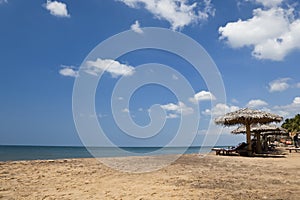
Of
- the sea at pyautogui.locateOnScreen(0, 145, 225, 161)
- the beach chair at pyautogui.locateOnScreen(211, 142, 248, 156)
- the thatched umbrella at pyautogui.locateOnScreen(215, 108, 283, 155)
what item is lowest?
the sea at pyautogui.locateOnScreen(0, 145, 225, 161)

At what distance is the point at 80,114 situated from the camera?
9352 millimetres

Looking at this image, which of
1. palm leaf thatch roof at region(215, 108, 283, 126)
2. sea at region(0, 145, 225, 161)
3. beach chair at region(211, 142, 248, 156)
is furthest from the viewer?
sea at region(0, 145, 225, 161)

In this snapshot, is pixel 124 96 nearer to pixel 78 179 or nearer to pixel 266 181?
pixel 78 179

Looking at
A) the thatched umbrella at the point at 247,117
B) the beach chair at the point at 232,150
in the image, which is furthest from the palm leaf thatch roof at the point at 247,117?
the beach chair at the point at 232,150

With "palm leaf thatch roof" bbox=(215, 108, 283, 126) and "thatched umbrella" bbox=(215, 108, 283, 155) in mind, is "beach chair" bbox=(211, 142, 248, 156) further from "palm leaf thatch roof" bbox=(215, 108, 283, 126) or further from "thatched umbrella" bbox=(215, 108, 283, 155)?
"palm leaf thatch roof" bbox=(215, 108, 283, 126)

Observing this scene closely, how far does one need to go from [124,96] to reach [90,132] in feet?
6.59

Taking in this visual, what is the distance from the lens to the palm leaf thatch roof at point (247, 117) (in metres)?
16.3

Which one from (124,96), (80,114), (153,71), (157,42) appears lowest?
(80,114)

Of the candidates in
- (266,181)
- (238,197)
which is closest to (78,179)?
(238,197)

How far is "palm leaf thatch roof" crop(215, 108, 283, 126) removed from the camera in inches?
641

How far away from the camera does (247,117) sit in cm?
1627

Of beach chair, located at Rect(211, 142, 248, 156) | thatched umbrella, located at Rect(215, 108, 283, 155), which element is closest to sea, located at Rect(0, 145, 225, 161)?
beach chair, located at Rect(211, 142, 248, 156)

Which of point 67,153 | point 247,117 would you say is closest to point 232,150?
point 247,117

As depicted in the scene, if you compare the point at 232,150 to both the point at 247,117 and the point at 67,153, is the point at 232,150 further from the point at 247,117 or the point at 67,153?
the point at 67,153
